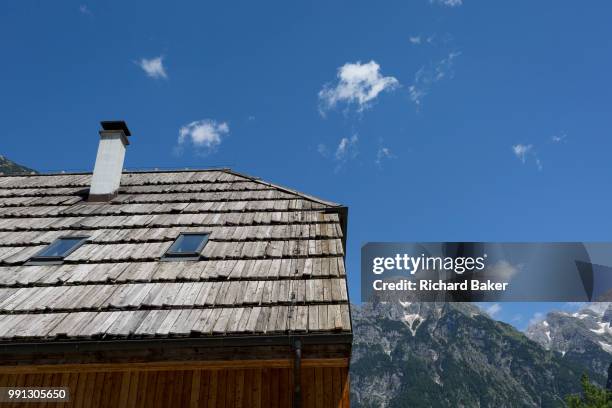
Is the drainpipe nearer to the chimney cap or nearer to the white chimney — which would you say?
the white chimney

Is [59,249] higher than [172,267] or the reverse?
higher

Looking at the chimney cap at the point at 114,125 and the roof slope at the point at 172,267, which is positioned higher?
the chimney cap at the point at 114,125

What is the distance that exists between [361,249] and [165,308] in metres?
14.9

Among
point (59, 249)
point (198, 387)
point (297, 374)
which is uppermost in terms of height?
point (59, 249)

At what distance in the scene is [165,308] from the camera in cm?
622

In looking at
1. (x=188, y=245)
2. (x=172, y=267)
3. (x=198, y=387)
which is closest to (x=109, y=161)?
(x=188, y=245)

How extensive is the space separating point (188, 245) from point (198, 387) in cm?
303

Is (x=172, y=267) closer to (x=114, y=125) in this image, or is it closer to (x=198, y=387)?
(x=198, y=387)

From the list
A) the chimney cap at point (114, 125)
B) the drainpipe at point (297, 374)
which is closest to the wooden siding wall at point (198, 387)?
the drainpipe at point (297, 374)

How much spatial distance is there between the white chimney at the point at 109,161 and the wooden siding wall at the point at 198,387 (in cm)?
576

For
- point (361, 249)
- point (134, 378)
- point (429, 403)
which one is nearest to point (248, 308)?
point (134, 378)

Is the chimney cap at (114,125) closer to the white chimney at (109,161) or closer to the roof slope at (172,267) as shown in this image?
the white chimney at (109,161)

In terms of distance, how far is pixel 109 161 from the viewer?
11.4 m

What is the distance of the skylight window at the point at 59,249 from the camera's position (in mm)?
7844
